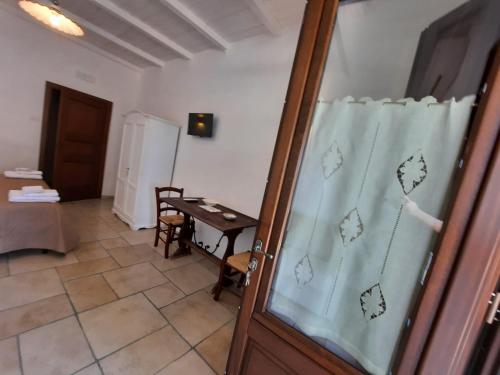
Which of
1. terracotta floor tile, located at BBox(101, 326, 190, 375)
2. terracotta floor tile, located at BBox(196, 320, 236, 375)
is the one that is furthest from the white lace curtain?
terracotta floor tile, located at BBox(101, 326, 190, 375)

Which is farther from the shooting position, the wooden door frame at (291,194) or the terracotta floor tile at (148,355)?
the terracotta floor tile at (148,355)

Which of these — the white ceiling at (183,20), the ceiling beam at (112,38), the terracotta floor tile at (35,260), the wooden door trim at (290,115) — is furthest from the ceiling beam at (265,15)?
the terracotta floor tile at (35,260)

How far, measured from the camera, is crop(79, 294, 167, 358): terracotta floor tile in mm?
1667

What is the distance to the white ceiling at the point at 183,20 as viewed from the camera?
8.03 ft

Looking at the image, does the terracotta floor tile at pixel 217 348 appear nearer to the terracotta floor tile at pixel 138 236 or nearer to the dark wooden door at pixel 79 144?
the terracotta floor tile at pixel 138 236

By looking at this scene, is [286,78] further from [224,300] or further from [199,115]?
[224,300]

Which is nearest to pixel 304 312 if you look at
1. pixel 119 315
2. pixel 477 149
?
pixel 477 149

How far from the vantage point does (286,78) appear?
2645mm

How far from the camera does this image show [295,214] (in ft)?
3.82

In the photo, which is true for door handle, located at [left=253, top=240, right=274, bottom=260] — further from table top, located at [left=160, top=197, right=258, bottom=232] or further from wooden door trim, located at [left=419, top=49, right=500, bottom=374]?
table top, located at [left=160, top=197, right=258, bottom=232]

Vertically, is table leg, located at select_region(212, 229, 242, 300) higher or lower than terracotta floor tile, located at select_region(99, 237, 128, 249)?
higher

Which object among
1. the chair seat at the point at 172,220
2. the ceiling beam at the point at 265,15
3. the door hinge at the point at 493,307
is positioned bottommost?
the chair seat at the point at 172,220

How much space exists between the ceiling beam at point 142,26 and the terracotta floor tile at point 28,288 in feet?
10.3

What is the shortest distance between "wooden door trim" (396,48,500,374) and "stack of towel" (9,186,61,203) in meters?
3.36
